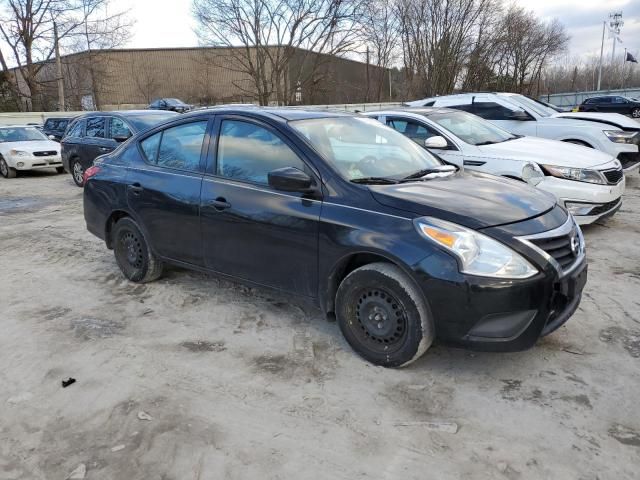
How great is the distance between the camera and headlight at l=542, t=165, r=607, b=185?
20.1 feet

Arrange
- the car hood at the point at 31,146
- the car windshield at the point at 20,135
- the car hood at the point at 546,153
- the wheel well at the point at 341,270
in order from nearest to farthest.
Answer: the wheel well at the point at 341,270, the car hood at the point at 546,153, the car hood at the point at 31,146, the car windshield at the point at 20,135

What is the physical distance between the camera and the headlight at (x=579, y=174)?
6.12 meters

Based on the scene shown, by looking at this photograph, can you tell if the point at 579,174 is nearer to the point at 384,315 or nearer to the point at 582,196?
the point at 582,196

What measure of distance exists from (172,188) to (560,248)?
301cm

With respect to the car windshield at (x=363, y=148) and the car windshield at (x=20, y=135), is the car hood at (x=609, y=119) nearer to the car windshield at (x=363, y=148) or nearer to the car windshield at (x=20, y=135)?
the car windshield at (x=363, y=148)

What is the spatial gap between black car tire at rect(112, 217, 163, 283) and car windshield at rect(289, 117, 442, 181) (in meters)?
1.99

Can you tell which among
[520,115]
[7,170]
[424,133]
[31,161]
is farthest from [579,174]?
[7,170]

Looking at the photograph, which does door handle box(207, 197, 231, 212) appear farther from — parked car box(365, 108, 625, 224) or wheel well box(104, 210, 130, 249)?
parked car box(365, 108, 625, 224)

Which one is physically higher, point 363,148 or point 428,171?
point 363,148

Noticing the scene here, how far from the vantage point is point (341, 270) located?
11.3 ft

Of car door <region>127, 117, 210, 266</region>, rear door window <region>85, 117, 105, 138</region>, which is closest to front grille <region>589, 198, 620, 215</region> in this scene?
car door <region>127, 117, 210, 266</region>

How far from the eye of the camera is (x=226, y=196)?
3.97 meters

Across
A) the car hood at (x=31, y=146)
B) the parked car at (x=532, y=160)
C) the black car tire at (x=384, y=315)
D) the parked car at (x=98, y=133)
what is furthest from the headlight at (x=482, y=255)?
the car hood at (x=31, y=146)

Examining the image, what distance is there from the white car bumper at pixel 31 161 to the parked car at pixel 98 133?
9.76 ft
